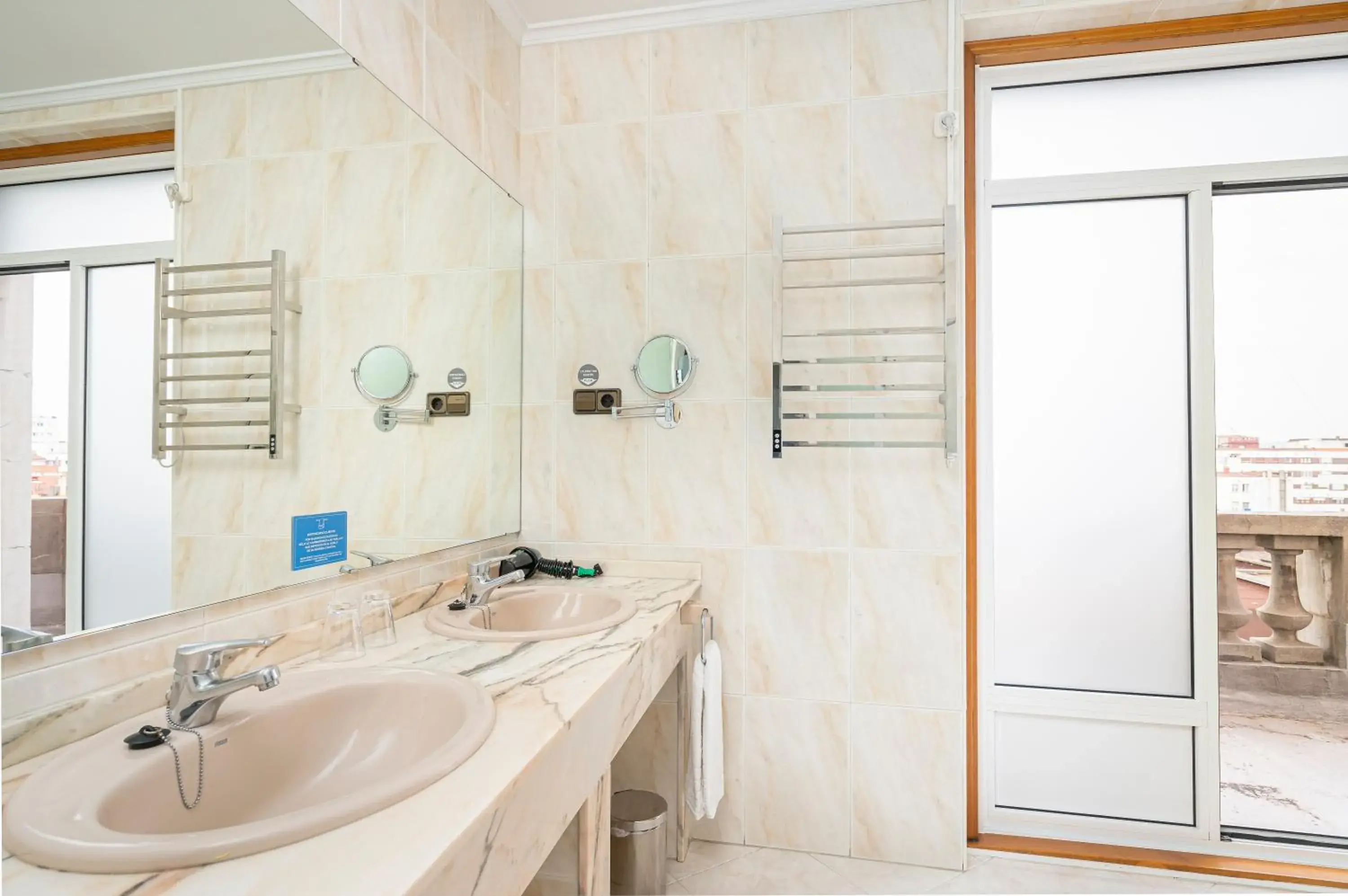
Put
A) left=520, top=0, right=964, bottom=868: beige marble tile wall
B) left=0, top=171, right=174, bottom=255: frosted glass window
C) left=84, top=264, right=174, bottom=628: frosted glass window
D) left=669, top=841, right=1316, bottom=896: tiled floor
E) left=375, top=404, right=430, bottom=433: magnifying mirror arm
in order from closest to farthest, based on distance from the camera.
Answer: left=0, top=171, right=174, bottom=255: frosted glass window → left=84, top=264, right=174, bottom=628: frosted glass window → left=375, top=404, right=430, bottom=433: magnifying mirror arm → left=669, top=841, right=1316, bottom=896: tiled floor → left=520, top=0, right=964, bottom=868: beige marble tile wall

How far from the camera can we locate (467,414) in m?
1.92

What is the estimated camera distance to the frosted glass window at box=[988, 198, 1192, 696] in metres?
2.03

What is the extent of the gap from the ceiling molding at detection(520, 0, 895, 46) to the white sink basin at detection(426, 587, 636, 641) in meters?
1.66

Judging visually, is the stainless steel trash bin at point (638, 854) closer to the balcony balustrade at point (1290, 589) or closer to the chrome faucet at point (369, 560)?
the chrome faucet at point (369, 560)

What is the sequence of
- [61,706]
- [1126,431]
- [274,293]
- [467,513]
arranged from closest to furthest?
[61,706] → [274,293] → [467,513] → [1126,431]

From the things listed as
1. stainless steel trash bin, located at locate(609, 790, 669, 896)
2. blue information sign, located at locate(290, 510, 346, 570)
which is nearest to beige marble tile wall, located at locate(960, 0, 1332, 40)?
blue information sign, located at locate(290, 510, 346, 570)

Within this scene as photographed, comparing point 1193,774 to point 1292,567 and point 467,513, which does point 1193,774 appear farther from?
point 467,513

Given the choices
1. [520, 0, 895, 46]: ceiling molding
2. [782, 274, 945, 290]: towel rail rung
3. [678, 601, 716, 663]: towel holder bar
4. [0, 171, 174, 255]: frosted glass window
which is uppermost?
[520, 0, 895, 46]: ceiling molding

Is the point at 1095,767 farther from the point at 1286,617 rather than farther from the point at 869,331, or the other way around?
the point at 869,331

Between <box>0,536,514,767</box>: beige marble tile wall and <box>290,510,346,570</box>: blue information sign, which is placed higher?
<box>290,510,346,570</box>: blue information sign

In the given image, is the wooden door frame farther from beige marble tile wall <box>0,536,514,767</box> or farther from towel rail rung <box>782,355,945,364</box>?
beige marble tile wall <box>0,536,514,767</box>

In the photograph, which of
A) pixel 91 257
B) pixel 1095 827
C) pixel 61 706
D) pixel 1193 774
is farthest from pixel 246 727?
pixel 1193 774

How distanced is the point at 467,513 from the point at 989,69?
200 centimetres

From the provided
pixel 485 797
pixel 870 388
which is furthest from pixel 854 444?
pixel 485 797
